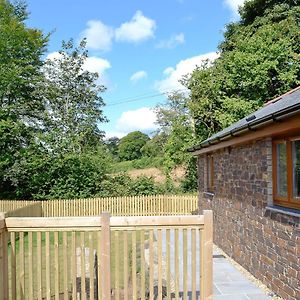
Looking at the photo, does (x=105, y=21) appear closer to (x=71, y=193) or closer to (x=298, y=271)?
(x=71, y=193)

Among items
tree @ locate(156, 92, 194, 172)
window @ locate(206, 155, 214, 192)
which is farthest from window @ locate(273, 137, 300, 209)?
tree @ locate(156, 92, 194, 172)

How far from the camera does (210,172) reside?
11938mm

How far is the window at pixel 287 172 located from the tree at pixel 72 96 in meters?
18.4

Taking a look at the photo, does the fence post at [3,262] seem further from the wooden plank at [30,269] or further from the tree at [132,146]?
the tree at [132,146]

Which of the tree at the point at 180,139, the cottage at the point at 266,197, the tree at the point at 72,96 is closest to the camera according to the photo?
the cottage at the point at 266,197

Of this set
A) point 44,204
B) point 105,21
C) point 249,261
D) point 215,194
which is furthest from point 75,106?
point 249,261

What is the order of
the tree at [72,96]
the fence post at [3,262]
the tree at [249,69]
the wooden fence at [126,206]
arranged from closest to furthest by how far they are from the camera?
1. the fence post at [3,262]
2. the wooden fence at [126,206]
3. the tree at [249,69]
4. the tree at [72,96]

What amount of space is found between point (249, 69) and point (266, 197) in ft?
50.3

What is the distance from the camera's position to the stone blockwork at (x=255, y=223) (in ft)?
17.7

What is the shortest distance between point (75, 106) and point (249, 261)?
20587 millimetres

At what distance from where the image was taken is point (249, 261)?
23.8ft

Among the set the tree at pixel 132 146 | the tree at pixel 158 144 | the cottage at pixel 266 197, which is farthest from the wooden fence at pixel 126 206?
the tree at pixel 132 146

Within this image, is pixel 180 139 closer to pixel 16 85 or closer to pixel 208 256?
pixel 16 85

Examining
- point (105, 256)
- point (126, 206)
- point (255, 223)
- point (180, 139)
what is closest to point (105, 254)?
point (105, 256)
